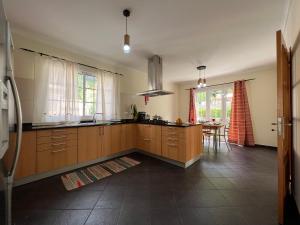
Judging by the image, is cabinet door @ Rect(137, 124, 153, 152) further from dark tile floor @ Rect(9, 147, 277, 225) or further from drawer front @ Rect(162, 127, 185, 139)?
dark tile floor @ Rect(9, 147, 277, 225)

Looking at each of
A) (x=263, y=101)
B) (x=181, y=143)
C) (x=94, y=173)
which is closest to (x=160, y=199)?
(x=181, y=143)

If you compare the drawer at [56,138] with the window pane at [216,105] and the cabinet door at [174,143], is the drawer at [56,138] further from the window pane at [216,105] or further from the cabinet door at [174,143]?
the window pane at [216,105]

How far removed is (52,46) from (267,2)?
353 centimetres

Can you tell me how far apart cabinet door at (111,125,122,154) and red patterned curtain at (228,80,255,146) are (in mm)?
3706

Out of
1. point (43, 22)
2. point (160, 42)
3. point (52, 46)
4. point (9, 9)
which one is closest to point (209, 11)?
point (160, 42)

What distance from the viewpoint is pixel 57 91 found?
9.29 ft

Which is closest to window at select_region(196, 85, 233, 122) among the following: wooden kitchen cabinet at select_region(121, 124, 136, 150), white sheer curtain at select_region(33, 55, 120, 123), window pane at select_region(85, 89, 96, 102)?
wooden kitchen cabinet at select_region(121, 124, 136, 150)

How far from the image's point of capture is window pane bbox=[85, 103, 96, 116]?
3.40 meters

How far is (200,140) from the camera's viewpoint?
331 cm

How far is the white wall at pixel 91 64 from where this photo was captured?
2484 millimetres

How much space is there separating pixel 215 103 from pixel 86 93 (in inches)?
178

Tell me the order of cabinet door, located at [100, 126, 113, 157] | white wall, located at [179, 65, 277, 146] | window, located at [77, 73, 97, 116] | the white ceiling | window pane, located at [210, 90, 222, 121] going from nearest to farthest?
the white ceiling
cabinet door, located at [100, 126, 113, 157]
window, located at [77, 73, 97, 116]
white wall, located at [179, 65, 277, 146]
window pane, located at [210, 90, 222, 121]

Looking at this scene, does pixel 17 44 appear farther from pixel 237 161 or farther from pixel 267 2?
pixel 237 161

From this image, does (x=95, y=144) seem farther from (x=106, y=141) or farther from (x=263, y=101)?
(x=263, y=101)
